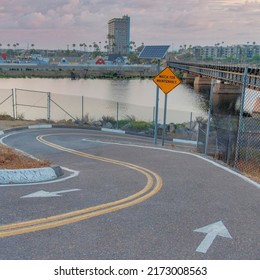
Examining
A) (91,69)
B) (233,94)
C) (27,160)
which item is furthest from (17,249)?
(91,69)

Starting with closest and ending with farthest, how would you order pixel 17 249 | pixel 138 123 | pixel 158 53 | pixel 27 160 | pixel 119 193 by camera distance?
pixel 17 249 → pixel 119 193 → pixel 27 160 → pixel 158 53 → pixel 138 123

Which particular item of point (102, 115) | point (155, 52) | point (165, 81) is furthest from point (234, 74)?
point (165, 81)

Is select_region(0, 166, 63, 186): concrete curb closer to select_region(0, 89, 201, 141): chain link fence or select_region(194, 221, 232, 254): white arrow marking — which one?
select_region(194, 221, 232, 254): white arrow marking

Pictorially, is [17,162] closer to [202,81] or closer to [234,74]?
[234,74]

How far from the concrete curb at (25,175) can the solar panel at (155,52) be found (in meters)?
9.51

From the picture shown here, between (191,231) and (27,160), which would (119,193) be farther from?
(27,160)

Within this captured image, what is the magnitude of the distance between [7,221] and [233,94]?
255 feet

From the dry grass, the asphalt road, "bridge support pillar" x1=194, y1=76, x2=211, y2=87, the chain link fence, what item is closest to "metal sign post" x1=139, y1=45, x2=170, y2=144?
the asphalt road

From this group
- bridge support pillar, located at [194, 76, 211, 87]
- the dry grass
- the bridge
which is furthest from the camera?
bridge support pillar, located at [194, 76, 211, 87]

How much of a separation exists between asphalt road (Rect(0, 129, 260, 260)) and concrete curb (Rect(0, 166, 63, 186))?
365mm

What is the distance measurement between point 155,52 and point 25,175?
10.7 metres

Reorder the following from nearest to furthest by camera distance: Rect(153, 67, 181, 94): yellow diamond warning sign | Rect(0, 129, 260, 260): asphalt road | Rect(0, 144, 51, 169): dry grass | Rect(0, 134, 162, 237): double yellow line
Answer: Rect(0, 129, 260, 260): asphalt road < Rect(0, 134, 162, 237): double yellow line < Rect(0, 144, 51, 169): dry grass < Rect(153, 67, 181, 94): yellow diamond warning sign

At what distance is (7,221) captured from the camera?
5.45 metres

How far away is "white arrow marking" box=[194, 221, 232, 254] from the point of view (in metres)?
4.84
